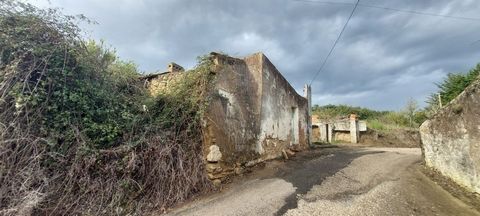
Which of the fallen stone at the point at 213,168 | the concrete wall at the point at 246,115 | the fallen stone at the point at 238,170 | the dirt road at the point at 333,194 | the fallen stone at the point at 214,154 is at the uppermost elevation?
the concrete wall at the point at 246,115

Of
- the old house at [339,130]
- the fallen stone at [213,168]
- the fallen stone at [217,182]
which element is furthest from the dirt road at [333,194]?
the old house at [339,130]

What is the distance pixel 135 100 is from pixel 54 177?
251 cm

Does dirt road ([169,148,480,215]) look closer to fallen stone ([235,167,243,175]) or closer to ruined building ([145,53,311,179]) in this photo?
fallen stone ([235,167,243,175])

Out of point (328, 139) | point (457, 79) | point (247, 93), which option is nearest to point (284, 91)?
point (247, 93)

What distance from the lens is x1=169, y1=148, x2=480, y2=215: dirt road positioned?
532 centimetres

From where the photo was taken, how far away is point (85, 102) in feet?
19.2

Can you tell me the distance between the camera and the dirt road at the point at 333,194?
5.32 metres

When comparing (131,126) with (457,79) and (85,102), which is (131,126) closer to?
(85,102)

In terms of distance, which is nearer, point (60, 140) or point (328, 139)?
point (60, 140)

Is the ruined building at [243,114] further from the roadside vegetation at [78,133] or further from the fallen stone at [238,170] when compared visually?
the roadside vegetation at [78,133]

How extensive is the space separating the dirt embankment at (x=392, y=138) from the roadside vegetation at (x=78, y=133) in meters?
14.7

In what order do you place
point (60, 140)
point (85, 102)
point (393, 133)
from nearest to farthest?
point (60, 140), point (85, 102), point (393, 133)

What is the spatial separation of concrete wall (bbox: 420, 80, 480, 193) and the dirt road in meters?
0.45

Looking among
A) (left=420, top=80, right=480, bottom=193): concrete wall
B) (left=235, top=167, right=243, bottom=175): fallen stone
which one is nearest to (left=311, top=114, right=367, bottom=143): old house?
(left=420, top=80, right=480, bottom=193): concrete wall
